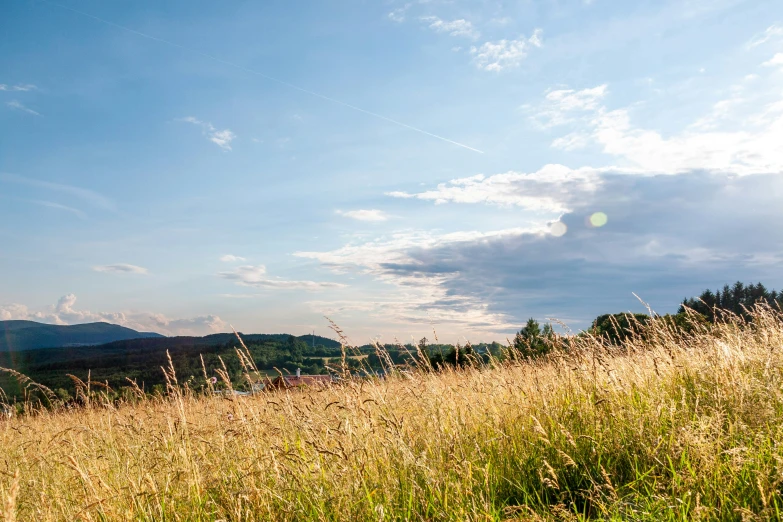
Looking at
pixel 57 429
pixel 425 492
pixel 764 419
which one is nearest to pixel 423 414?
pixel 425 492

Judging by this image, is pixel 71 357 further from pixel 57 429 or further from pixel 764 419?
pixel 764 419

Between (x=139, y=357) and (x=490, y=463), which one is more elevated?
(x=490, y=463)

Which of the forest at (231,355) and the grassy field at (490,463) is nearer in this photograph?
the grassy field at (490,463)

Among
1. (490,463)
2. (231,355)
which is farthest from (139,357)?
(490,463)

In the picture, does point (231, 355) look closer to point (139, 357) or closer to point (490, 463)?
point (139, 357)

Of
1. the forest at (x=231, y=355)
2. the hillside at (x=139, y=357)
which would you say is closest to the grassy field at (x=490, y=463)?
the forest at (x=231, y=355)

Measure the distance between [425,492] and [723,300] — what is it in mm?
73692

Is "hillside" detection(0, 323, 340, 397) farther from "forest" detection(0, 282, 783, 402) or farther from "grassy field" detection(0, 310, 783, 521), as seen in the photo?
"grassy field" detection(0, 310, 783, 521)

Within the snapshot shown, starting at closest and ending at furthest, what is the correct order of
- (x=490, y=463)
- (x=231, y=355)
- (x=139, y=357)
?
1. (x=490, y=463)
2. (x=231, y=355)
3. (x=139, y=357)

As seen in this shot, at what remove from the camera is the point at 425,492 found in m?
3.44

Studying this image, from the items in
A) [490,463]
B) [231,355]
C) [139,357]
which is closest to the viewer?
[490,463]

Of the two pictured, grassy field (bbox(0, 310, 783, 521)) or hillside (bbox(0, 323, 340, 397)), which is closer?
grassy field (bbox(0, 310, 783, 521))

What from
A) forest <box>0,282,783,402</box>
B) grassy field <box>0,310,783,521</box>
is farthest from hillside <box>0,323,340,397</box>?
grassy field <box>0,310,783,521</box>

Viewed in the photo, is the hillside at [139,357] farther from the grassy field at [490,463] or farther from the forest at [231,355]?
the grassy field at [490,463]
